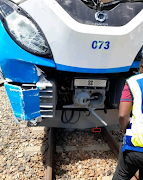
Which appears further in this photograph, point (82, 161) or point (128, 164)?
point (82, 161)

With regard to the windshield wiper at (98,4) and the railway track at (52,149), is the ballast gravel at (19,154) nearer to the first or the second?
the railway track at (52,149)

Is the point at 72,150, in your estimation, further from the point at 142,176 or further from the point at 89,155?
the point at 142,176

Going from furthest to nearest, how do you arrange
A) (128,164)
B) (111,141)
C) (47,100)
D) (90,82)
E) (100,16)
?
(111,141), (90,82), (47,100), (100,16), (128,164)

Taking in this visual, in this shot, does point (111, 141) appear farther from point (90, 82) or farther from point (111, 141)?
point (90, 82)

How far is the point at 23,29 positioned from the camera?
189 centimetres

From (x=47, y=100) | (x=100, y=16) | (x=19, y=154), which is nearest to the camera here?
(x=100, y=16)

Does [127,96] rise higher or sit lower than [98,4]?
lower

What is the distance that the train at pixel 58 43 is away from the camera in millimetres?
1883

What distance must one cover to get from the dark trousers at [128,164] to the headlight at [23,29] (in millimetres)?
1392

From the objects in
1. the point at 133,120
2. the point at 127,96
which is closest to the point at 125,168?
the point at 133,120

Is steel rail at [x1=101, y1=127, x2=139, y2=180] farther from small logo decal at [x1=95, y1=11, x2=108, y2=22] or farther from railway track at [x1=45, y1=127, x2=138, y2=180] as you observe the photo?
small logo decal at [x1=95, y1=11, x2=108, y2=22]

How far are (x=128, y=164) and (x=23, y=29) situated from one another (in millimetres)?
1793

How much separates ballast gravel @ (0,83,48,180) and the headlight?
3.65 feet

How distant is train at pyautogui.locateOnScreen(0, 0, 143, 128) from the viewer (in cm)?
188
